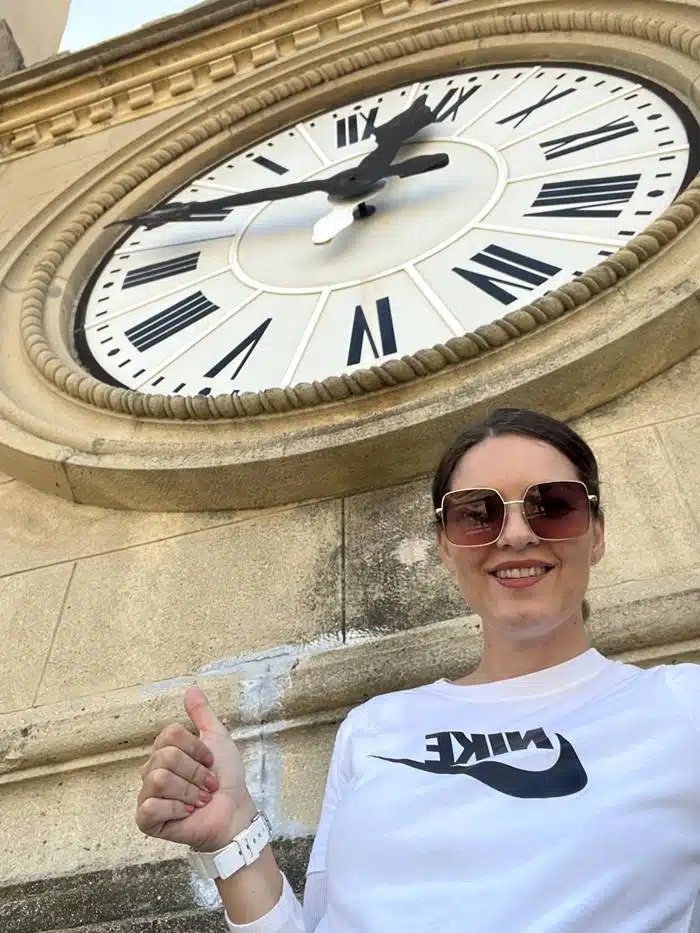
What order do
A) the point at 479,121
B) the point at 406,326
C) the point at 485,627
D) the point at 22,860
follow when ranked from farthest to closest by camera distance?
the point at 479,121
the point at 406,326
the point at 22,860
the point at 485,627

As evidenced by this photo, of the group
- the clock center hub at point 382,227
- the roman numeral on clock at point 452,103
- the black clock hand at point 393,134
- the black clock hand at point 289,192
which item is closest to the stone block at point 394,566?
the clock center hub at point 382,227

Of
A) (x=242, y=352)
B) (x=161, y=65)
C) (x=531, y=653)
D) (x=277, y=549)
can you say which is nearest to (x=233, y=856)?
(x=531, y=653)

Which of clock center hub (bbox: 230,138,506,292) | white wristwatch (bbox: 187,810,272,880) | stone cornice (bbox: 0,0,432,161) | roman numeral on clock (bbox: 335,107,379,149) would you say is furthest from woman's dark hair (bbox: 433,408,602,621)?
stone cornice (bbox: 0,0,432,161)

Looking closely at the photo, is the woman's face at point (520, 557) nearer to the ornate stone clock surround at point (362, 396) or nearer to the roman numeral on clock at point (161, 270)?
the ornate stone clock surround at point (362, 396)

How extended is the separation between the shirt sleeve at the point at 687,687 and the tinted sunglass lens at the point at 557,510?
24cm

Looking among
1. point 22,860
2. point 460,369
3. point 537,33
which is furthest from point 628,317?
point 537,33

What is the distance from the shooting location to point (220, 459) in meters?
2.23

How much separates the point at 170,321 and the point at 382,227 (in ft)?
2.97

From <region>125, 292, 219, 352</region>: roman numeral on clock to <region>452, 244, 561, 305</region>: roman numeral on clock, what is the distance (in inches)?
39.1

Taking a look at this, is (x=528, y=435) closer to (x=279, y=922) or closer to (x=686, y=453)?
(x=279, y=922)

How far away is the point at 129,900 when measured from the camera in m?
1.48

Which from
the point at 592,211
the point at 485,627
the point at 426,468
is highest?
the point at 592,211

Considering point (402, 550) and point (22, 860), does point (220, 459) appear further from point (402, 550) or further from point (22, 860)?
point (22, 860)

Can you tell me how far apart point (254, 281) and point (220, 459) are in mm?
1008
